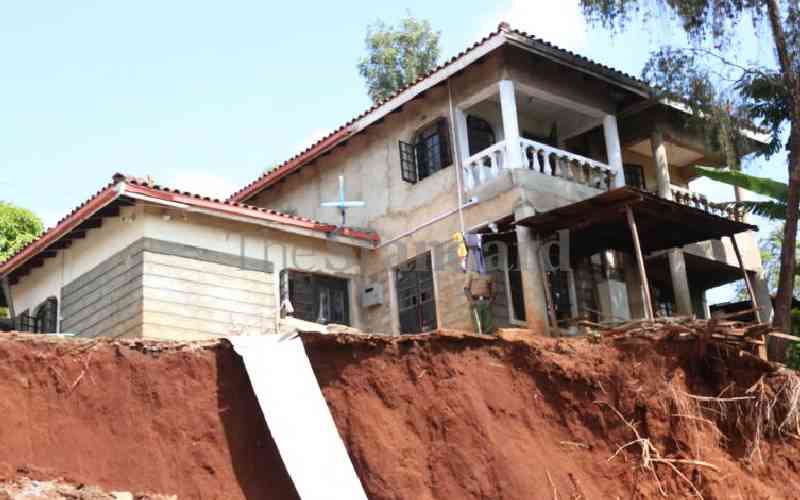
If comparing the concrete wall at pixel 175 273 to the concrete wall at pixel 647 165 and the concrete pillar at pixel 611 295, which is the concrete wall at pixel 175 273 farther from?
the concrete wall at pixel 647 165

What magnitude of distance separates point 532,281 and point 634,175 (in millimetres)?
5138

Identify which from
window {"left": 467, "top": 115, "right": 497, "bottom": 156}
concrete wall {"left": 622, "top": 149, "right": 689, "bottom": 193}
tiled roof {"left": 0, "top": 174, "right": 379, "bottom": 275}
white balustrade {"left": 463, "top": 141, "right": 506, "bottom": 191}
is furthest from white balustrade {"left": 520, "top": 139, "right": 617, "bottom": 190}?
tiled roof {"left": 0, "top": 174, "right": 379, "bottom": 275}

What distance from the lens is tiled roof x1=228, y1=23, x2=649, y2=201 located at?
1516cm

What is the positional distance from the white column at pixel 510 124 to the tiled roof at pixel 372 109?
0.78m

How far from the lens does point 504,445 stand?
414 inches

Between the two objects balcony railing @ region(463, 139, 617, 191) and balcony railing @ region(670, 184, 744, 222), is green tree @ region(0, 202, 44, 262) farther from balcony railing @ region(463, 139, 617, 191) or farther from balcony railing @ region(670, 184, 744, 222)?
balcony railing @ region(670, 184, 744, 222)

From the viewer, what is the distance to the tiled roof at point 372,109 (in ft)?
49.8

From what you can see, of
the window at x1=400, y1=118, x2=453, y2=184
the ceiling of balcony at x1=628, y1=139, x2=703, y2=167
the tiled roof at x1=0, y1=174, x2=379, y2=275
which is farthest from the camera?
the ceiling of balcony at x1=628, y1=139, x2=703, y2=167

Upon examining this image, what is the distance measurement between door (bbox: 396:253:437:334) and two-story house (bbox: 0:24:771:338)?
0.08 feet

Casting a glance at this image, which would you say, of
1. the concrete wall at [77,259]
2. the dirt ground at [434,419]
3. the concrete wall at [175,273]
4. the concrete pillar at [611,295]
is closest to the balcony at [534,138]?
the concrete pillar at [611,295]

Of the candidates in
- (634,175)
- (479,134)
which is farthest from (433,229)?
(634,175)

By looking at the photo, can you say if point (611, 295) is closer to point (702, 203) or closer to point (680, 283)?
point (680, 283)

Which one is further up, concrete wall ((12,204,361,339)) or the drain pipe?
the drain pipe

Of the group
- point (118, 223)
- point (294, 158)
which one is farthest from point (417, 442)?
point (294, 158)
